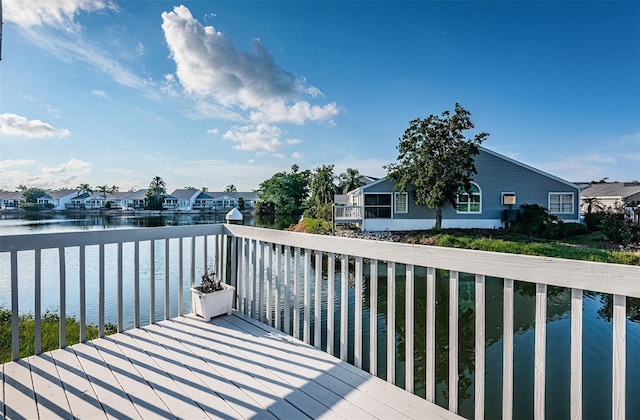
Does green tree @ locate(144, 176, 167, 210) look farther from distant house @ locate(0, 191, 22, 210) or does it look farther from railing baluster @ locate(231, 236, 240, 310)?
railing baluster @ locate(231, 236, 240, 310)

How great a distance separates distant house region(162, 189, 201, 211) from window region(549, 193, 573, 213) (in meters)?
40.1

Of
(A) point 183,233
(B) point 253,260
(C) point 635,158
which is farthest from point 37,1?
(C) point 635,158

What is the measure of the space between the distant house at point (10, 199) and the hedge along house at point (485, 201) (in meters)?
19.1

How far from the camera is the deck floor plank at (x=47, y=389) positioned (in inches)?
57.8

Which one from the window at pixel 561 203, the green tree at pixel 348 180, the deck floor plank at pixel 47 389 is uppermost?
the green tree at pixel 348 180

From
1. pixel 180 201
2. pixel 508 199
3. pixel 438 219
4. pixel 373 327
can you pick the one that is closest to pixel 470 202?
pixel 508 199

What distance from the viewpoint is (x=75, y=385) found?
1685 mm

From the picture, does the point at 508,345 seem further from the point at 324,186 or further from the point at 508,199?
the point at 324,186

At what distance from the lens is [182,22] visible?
16.9 ft

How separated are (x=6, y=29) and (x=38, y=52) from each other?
2.22ft

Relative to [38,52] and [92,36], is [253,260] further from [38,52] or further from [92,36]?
[92,36]

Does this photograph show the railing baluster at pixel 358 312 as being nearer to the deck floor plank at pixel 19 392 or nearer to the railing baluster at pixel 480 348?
the railing baluster at pixel 480 348

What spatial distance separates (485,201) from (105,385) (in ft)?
50.9

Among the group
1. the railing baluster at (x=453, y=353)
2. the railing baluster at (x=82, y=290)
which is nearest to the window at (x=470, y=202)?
the railing baluster at (x=453, y=353)
